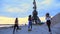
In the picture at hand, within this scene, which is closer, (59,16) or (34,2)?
(59,16)

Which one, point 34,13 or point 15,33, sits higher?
point 34,13

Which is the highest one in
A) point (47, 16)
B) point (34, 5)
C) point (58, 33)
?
point (34, 5)

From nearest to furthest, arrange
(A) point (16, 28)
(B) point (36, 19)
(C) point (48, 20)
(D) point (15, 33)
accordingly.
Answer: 1. (C) point (48, 20)
2. (D) point (15, 33)
3. (A) point (16, 28)
4. (B) point (36, 19)

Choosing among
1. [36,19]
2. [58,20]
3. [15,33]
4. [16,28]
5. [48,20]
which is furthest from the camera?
[36,19]

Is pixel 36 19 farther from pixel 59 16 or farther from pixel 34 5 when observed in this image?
pixel 59 16

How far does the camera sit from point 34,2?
6612 centimetres

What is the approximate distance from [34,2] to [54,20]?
1620 cm

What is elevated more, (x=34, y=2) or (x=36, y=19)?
(x=34, y=2)

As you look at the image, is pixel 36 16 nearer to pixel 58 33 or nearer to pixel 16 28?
pixel 16 28

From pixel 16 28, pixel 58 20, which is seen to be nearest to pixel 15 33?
pixel 16 28

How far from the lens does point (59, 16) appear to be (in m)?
50.6

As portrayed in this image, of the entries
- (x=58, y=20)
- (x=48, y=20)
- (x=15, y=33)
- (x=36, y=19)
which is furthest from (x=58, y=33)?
(x=36, y=19)

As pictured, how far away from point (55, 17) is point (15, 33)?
83.9 ft

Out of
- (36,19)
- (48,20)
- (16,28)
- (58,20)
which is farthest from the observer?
(36,19)
